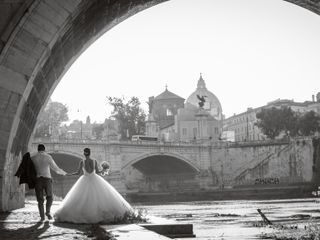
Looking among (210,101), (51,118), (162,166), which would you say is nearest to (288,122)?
(162,166)

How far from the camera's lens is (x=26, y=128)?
992 cm

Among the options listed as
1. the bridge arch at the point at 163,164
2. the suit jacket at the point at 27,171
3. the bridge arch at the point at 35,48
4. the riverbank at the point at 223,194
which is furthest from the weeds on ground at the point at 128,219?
the bridge arch at the point at 163,164

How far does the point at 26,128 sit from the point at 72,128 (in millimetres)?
149257

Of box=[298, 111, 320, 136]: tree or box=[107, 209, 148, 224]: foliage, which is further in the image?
box=[298, 111, 320, 136]: tree

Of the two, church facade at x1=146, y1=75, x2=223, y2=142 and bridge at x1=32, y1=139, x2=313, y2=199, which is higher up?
church facade at x1=146, y1=75, x2=223, y2=142

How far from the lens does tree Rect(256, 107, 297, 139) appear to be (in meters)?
85.5

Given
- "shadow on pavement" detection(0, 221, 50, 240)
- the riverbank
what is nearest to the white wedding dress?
"shadow on pavement" detection(0, 221, 50, 240)

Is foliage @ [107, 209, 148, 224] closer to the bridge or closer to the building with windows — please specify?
the bridge

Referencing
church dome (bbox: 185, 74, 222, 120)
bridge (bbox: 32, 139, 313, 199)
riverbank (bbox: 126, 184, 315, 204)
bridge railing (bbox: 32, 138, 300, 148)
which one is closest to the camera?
bridge railing (bbox: 32, 138, 300, 148)

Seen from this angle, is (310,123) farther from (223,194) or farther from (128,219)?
(128,219)

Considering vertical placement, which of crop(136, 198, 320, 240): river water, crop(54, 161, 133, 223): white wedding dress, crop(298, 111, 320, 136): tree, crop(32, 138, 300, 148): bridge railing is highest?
crop(298, 111, 320, 136): tree

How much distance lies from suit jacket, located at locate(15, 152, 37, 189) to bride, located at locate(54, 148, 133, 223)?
70 cm

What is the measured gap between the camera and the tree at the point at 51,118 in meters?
75.2

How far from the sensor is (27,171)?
31.1 ft
